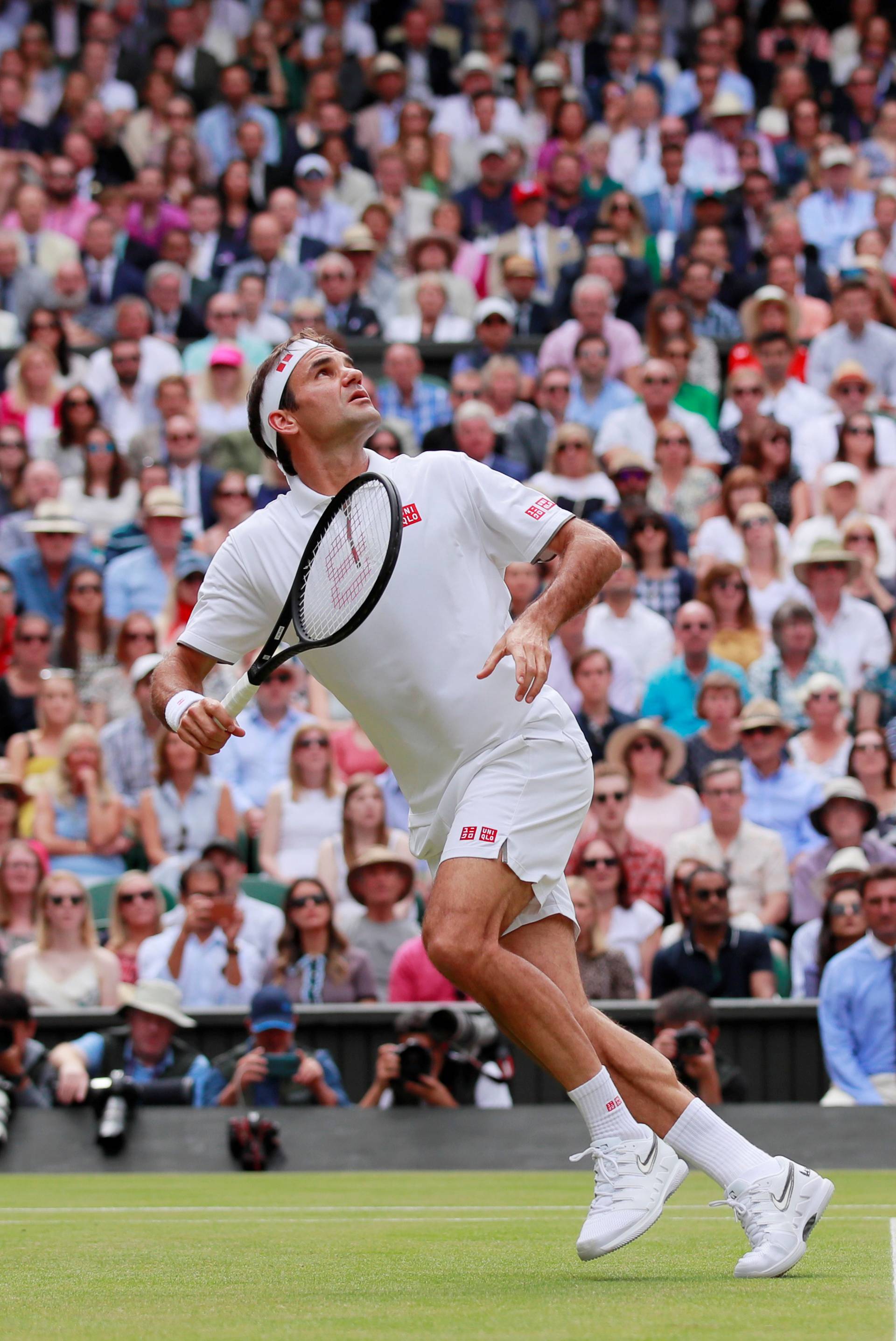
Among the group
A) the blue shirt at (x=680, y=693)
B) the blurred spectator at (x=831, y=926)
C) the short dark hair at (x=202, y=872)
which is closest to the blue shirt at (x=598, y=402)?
the blue shirt at (x=680, y=693)

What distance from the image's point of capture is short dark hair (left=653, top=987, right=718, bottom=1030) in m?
9.00

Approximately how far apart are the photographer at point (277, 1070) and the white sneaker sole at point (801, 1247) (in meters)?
4.55

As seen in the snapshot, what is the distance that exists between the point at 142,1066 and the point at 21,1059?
22.1 inches

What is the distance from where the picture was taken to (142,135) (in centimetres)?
1877

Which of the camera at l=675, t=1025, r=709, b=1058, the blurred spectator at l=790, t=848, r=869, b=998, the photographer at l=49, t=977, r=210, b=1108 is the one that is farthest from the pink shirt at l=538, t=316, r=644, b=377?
the camera at l=675, t=1025, r=709, b=1058

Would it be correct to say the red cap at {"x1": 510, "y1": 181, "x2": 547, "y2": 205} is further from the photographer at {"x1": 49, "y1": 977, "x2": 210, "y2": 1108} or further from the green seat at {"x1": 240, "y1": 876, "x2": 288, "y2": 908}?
the photographer at {"x1": 49, "y1": 977, "x2": 210, "y2": 1108}

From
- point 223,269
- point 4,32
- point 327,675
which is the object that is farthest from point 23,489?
point 327,675

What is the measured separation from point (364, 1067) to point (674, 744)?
275 cm

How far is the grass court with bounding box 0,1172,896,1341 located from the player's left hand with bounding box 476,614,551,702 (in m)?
1.26

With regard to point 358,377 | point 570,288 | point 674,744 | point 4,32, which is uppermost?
point 4,32

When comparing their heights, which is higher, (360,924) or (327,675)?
(327,675)

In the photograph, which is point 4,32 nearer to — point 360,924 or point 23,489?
point 23,489

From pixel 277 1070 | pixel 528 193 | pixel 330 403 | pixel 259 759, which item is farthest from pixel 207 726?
pixel 528 193

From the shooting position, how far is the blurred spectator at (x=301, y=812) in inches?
458
